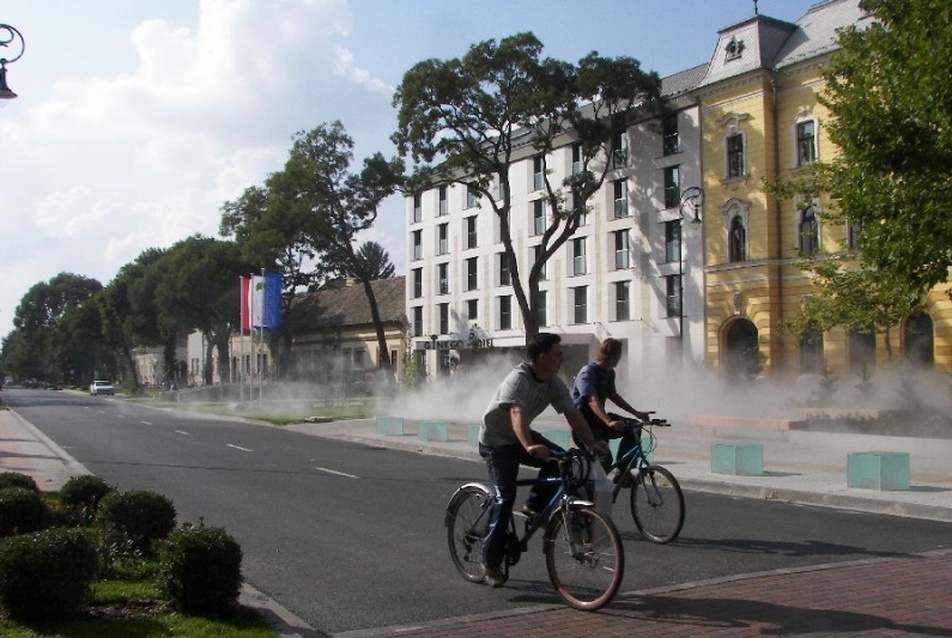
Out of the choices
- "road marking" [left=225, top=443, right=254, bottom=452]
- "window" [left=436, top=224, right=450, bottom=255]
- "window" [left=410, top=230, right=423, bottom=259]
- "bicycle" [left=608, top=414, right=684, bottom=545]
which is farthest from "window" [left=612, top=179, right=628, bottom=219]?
"bicycle" [left=608, top=414, right=684, bottom=545]

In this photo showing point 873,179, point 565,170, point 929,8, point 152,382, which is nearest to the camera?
point 929,8

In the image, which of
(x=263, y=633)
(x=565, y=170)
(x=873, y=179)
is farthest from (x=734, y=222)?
(x=263, y=633)

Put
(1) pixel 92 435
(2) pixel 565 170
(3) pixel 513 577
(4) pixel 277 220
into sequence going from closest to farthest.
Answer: (3) pixel 513 577, (1) pixel 92 435, (2) pixel 565 170, (4) pixel 277 220

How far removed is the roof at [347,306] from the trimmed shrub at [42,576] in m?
62.9

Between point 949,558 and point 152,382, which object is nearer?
point 949,558

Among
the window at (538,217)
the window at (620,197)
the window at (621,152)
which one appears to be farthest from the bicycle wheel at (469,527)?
the window at (538,217)

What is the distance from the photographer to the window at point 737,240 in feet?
134

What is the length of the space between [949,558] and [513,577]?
12.5ft

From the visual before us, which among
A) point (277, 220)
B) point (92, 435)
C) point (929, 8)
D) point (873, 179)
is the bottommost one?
point (92, 435)

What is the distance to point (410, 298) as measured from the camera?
Result: 215 feet

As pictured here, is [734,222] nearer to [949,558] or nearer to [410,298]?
[410,298]

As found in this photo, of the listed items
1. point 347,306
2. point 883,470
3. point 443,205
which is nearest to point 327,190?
point 443,205

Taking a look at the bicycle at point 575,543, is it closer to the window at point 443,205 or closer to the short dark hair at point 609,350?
the short dark hair at point 609,350

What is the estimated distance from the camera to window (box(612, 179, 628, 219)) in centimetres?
4778
